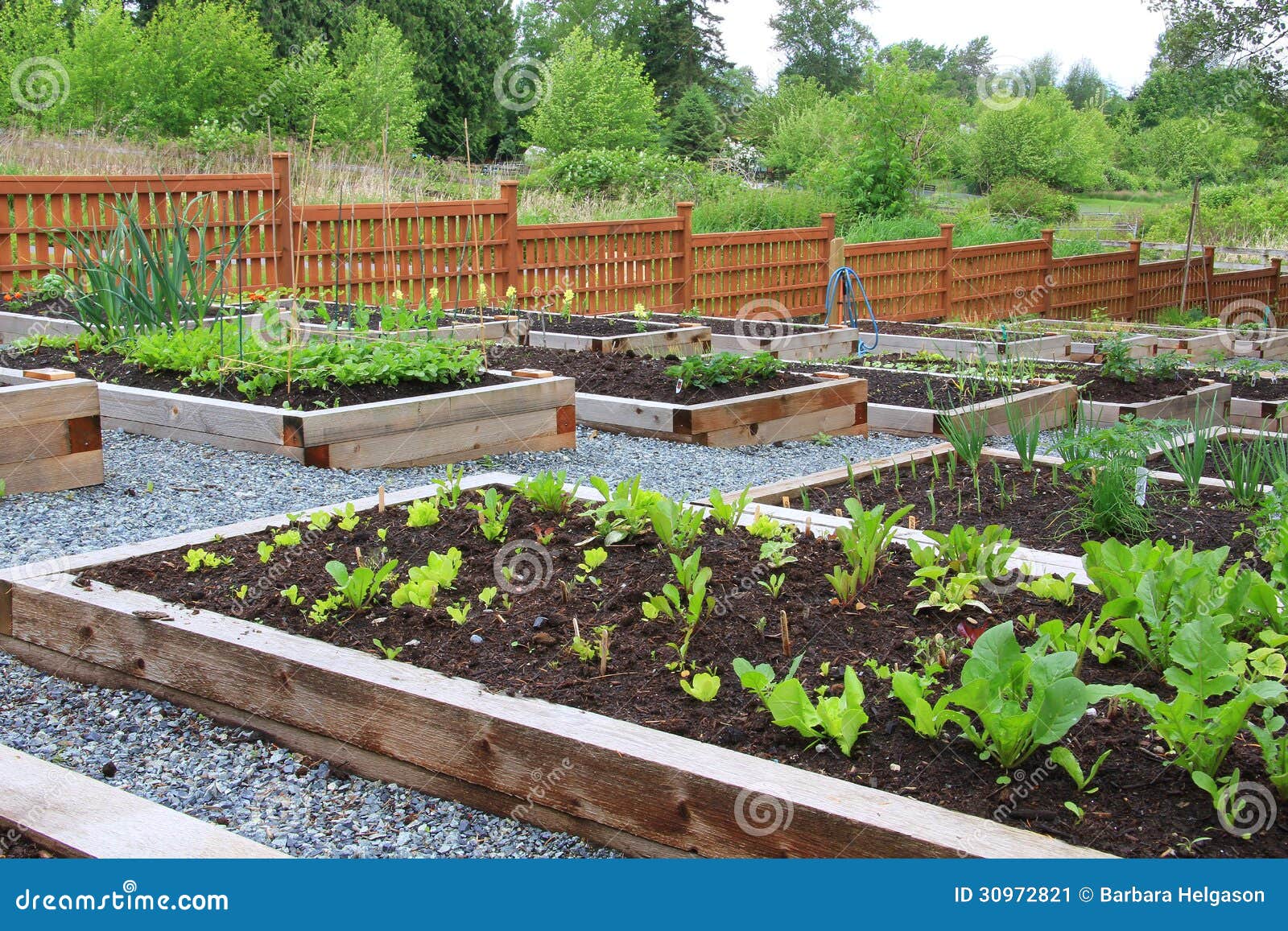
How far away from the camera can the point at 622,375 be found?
21.4 feet

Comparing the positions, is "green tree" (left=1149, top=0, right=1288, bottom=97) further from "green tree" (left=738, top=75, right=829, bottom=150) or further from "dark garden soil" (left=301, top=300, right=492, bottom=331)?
"green tree" (left=738, top=75, right=829, bottom=150)

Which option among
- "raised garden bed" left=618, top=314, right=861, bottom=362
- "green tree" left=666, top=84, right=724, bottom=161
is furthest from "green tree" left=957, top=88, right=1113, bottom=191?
"raised garden bed" left=618, top=314, right=861, bottom=362

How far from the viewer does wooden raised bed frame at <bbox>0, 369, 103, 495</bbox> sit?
4109 millimetres

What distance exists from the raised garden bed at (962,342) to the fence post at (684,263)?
172 centimetres

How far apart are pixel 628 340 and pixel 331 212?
2.85m

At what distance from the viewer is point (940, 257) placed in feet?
44.3

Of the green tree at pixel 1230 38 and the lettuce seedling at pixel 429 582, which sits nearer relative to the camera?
the lettuce seedling at pixel 429 582

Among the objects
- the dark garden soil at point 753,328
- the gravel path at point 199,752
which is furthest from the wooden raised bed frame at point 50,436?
the dark garden soil at point 753,328

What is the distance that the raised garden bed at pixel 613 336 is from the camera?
25.1ft

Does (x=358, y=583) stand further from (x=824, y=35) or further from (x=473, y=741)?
(x=824, y=35)

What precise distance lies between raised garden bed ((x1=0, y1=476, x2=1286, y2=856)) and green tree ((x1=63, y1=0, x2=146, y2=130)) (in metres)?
24.8

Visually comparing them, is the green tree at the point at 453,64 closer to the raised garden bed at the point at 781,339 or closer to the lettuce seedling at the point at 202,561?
the raised garden bed at the point at 781,339

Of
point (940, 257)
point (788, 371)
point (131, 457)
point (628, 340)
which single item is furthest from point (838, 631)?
point (940, 257)

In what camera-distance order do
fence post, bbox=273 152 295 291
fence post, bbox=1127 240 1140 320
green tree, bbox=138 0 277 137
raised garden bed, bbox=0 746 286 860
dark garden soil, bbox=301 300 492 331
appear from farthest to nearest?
1. green tree, bbox=138 0 277 137
2. fence post, bbox=1127 240 1140 320
3. fence post, bbox=273 152 295 291
4. dark garden soil, bbox=301 300 492 331
5. raised garden bed, bbox=0 746 286 860
